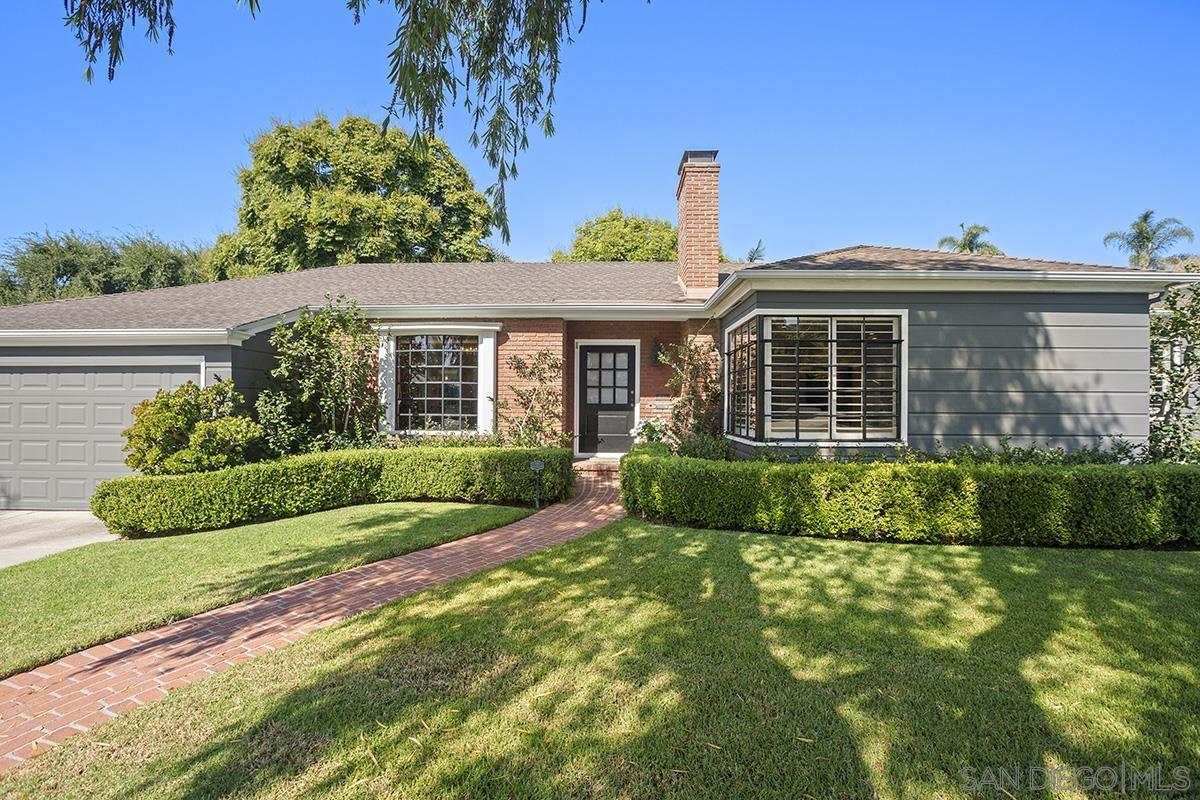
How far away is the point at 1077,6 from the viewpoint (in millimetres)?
7867

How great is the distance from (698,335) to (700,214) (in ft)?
7.96

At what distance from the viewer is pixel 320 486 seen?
8008 mm

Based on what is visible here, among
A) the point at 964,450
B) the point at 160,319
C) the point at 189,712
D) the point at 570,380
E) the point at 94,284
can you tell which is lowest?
the point at 189,712

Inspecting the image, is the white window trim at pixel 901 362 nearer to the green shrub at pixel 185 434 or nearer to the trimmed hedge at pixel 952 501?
the trimmed hedge at pixel 952 501

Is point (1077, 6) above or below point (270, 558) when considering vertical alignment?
above

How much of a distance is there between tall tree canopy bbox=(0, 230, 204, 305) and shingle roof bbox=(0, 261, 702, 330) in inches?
792

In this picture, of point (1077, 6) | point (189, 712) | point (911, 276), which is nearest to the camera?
point (189, 712)

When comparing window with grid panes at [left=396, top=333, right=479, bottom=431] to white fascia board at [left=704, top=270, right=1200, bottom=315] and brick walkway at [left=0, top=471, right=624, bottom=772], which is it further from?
white fascia board at [left=704, top=270, right=1200, bottom=315]

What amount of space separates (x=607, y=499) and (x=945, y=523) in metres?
4.34

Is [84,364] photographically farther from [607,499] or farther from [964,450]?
[964,450]

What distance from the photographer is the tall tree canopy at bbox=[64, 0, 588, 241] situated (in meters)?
3.28

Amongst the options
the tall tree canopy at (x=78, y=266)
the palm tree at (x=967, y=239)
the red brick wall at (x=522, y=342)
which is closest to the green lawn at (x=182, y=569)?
→ the red brick wall at (x=522, y=342)

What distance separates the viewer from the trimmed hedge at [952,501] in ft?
19.4

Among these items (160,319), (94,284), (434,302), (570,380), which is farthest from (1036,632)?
(94,284)
